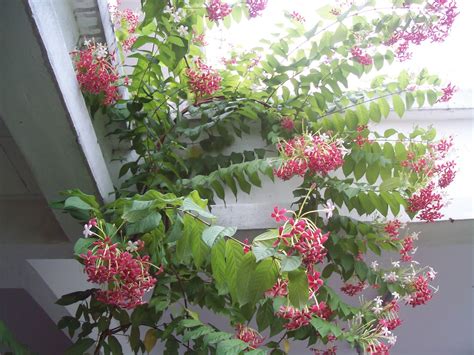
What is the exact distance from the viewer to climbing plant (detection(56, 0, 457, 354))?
1335 millimetres

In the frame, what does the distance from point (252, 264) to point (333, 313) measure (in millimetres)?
842

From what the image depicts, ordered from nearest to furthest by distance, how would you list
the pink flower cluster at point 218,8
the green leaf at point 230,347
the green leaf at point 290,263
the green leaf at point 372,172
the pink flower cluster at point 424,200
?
the green leaf at point 290,263 → the green leaf at point 230,347 → the pink flower cluster at point 218,8 → the pink flower cluster at point 424,200 → the green leaf at point 372,172

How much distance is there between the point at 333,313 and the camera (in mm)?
1737

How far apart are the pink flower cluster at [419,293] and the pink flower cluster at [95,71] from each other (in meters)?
1.20

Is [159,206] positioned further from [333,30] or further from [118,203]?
[333,30]

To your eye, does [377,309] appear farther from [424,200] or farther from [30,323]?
[30,323]

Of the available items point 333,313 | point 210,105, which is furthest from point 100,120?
point 333,313

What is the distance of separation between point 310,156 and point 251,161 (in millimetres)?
462

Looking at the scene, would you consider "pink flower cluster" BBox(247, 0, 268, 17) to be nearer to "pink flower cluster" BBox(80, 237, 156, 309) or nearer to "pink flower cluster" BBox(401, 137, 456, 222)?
"pink flower cluster" BBox(401, 137, 456, 222)

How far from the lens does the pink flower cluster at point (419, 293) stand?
5.65 feet

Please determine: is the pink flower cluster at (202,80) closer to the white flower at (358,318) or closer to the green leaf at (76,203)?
the green leaf at (76,203)

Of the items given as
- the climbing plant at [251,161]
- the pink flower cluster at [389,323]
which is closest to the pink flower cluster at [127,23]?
the climbing plant at [251,161]

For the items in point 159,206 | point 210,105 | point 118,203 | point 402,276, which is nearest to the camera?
point 159,206

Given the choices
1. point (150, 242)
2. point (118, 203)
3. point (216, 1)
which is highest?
point (216, 1)
